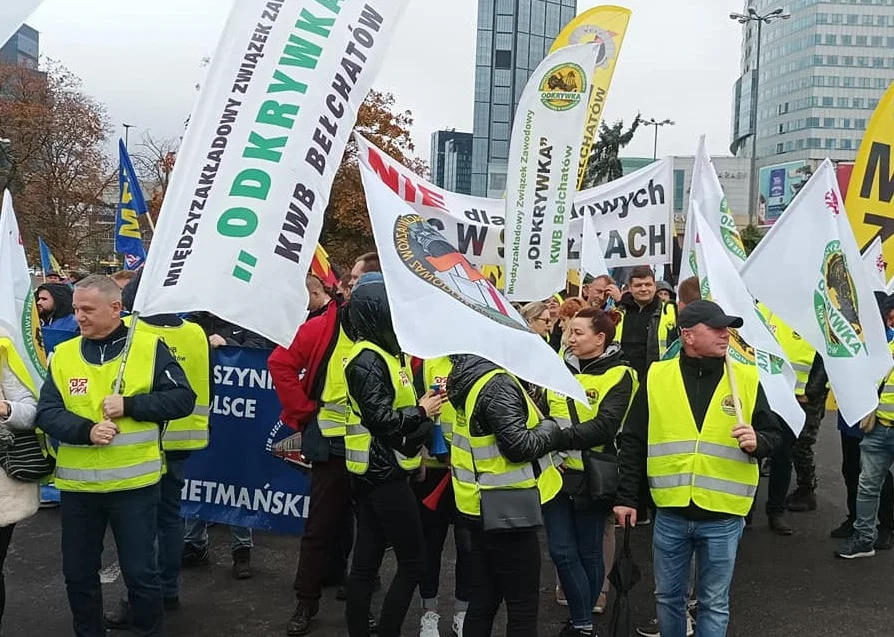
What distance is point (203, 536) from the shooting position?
19.0ft

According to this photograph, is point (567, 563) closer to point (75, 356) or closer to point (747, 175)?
point (75, 356)

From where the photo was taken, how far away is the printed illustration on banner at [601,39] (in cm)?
766

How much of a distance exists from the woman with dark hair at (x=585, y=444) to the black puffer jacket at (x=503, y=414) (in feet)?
2.42

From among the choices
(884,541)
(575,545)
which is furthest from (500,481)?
(884,541)

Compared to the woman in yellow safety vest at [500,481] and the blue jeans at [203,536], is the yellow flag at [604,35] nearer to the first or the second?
the blue jeans at [203,536]

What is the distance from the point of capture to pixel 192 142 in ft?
11.4

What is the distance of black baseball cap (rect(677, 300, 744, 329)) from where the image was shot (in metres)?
3.76

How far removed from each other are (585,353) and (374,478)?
136 centimetres

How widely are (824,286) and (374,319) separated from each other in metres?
2.59

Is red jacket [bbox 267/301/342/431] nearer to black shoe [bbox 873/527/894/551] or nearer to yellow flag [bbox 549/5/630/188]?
yellow flag [bbox 549/5/630/188]

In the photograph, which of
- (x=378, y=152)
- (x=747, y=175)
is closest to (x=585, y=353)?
(x=378, y=152)

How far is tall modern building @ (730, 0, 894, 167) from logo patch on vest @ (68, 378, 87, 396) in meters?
101

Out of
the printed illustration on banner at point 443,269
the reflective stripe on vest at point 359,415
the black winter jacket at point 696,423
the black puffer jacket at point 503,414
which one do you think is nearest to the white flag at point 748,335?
the black winter jacket at point 696,423

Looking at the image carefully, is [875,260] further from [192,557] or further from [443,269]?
[192,557]
